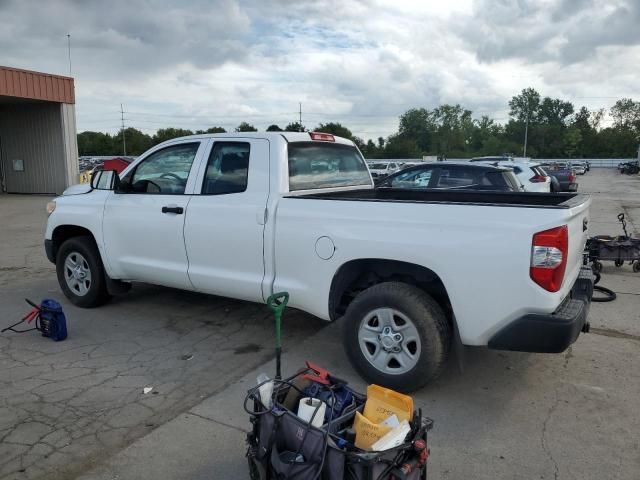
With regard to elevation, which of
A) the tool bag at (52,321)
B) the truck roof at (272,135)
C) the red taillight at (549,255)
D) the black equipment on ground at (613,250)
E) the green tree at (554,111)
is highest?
the green tree at (554,111)

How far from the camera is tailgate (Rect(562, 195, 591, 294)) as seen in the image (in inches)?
138

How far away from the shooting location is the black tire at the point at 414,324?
3746 mm

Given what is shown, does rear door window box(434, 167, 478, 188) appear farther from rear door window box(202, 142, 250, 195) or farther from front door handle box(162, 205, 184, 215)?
front door handle box(162, 205, 184, 215)

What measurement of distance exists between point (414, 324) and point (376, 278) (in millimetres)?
624

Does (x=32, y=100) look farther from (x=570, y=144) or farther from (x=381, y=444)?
(x=570, y=144)

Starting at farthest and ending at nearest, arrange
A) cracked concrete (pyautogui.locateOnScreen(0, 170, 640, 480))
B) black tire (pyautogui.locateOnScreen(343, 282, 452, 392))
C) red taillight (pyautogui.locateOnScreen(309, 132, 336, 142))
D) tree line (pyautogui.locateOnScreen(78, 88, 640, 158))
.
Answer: tree line (pyautogui.locateOnScreen(78, 88, 640, 158)) < red taillight (pyautogui.locateOnScreen(309, 132, 336, 142)) < black tire (pyautogui.locateOnScreen(343, 282, 452, 392)) < cracked concrete (pyautogui.locateOnScreen(0, 170, 640, 480))

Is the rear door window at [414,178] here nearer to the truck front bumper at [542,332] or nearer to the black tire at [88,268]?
the black tire at [88,268]

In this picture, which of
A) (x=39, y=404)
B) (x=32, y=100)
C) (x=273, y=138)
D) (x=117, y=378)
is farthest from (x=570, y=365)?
(x=32, y=100)

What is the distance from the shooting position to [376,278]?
4281 mm

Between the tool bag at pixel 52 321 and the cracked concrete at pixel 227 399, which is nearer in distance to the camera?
the cracked concrete at pixel 227 399

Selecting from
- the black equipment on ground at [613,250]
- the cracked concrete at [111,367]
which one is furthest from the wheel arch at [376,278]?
the black equipment on ground at [613,250]

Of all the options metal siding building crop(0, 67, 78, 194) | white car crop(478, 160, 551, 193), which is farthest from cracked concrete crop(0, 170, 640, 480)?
metal siding building crop(0, 67, 78, 194)

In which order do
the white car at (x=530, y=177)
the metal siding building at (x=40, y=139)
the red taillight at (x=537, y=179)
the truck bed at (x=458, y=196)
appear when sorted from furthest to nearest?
the metal siding building at (x=40, y=139)
the red taillight at (x=537, y=179)
the white car at (x=530, y=177)
the truck bed at (x=458, y=196)

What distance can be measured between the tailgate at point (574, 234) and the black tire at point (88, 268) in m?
4.64
